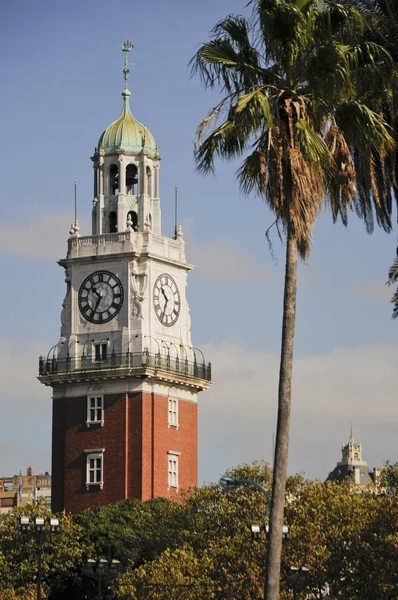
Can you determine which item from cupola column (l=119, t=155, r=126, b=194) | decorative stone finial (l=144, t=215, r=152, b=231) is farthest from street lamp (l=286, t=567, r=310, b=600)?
cupola column (l=119, t=155, r=126, b=194)

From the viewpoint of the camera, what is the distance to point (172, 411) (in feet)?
368

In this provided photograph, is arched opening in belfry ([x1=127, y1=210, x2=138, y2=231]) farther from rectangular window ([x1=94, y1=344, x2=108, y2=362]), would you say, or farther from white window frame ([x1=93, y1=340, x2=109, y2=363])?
rectangular window ([x1=94, y1=344, x2=108, y2=362])

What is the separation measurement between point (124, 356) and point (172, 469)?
7990 mm

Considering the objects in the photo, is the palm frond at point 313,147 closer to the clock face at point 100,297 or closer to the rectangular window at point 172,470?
the rectangular window at point 172,470

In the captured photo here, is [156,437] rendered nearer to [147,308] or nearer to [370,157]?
[147,308]

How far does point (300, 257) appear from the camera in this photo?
4178cm

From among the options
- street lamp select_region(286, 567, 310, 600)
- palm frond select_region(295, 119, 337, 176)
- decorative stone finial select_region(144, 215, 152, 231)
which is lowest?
street lamp select_region(286, 567, 310, 600)

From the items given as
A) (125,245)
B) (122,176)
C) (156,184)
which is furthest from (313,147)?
(156,184)

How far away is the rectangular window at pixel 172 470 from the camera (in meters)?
111

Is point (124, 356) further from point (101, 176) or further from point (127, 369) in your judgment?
point (101, 176)

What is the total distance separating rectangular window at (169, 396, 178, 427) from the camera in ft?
368

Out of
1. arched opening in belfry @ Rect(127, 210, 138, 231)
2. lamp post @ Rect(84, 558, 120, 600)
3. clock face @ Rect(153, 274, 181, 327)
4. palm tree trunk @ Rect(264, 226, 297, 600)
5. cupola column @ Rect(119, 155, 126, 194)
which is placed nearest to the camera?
palm tree trunk @ Rect(264, 226, 297, 600)

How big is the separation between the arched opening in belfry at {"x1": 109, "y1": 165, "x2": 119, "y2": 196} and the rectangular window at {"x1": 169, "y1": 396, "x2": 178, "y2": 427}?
15.1 meters

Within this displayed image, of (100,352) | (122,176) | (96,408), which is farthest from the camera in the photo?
(122,176)
